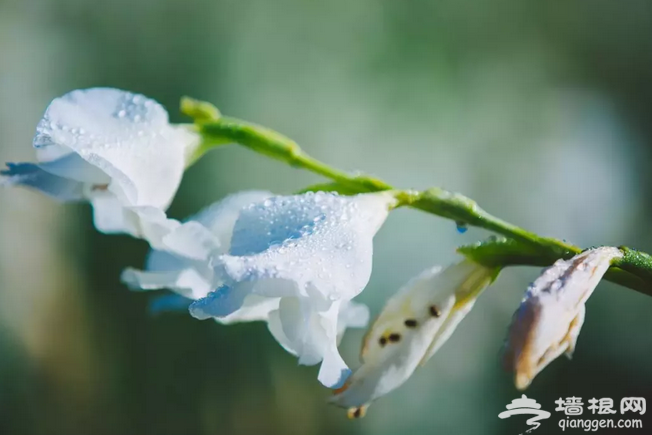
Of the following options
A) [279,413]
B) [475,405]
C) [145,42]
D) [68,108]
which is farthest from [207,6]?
[68,108]

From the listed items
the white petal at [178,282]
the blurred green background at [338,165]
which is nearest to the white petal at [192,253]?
the white petal at [178,282]

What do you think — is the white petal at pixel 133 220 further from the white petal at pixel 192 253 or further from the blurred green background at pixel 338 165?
the blurred green background at pixel 338 165

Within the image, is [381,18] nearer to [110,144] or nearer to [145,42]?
[145,42]

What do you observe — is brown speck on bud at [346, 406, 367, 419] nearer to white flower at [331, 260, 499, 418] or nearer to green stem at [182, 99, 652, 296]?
white flower at [331, 260, 499, 418]

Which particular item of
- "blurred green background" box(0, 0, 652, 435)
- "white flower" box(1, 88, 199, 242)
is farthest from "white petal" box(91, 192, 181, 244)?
"blurred green background" box(0, 0, 652, 435)

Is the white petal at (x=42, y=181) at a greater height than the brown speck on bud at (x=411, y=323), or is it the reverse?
the white petal at (x=42, y=181)

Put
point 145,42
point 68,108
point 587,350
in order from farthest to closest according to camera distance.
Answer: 1. point 145,42
2. point 587,350
3. point 68,108
